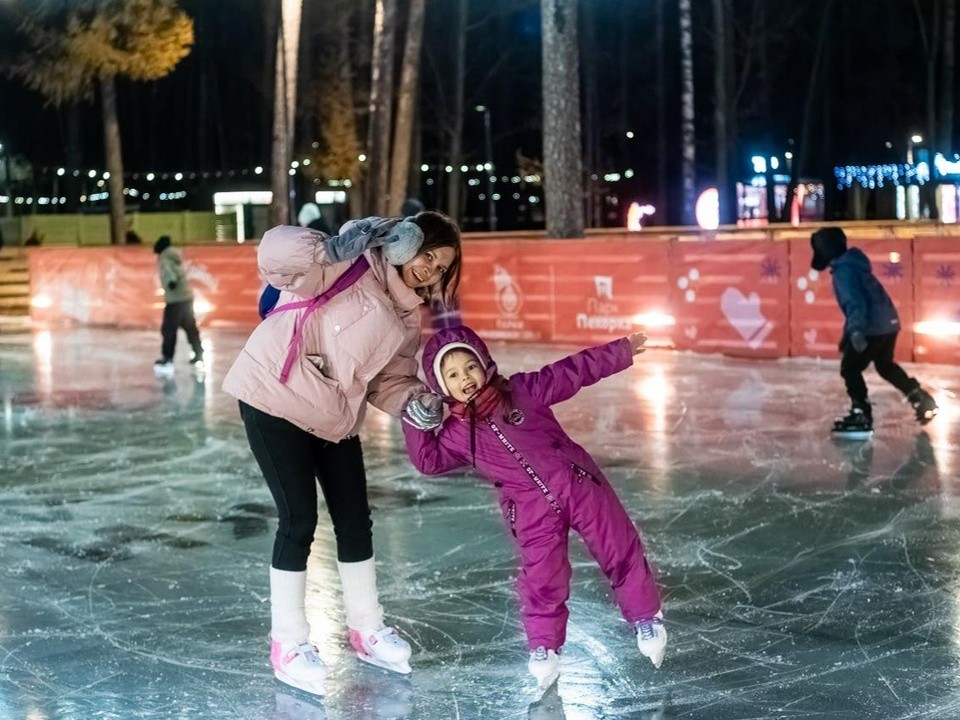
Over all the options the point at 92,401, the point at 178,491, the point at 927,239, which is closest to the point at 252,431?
the point at 178,491

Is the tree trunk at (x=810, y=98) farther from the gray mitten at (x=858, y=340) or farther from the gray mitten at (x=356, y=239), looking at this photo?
the gray mitten at (x=356, y=239)

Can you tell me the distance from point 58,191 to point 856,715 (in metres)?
54.8

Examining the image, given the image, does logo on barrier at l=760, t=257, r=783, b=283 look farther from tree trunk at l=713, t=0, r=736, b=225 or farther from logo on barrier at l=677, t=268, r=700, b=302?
tree trunk at l=713, t=0, r=736, b=225

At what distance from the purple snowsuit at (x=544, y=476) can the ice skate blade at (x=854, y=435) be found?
548cm

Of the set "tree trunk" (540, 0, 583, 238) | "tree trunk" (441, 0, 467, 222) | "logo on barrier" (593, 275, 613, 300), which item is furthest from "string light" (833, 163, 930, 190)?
"logo on barrier" (593, 275, 613, 300)

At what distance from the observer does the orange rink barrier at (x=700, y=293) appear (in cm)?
1394

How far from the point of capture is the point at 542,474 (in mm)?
4586

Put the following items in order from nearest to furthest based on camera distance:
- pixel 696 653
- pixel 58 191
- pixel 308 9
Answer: pixel 696 653 → pixel 308 9 → pixel 58 191

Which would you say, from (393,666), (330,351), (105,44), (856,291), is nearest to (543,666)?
(393,666)

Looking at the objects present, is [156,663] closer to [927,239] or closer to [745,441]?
[745,441]

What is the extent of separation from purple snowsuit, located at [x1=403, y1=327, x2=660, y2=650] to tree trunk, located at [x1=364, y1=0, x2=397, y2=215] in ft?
69.9

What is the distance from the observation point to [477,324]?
17.8 meters

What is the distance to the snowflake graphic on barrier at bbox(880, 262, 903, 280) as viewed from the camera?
46.2 feet

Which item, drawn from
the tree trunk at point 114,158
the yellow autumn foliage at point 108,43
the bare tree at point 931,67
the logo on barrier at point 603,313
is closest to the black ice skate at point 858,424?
the logo on barrier at point 603,313
